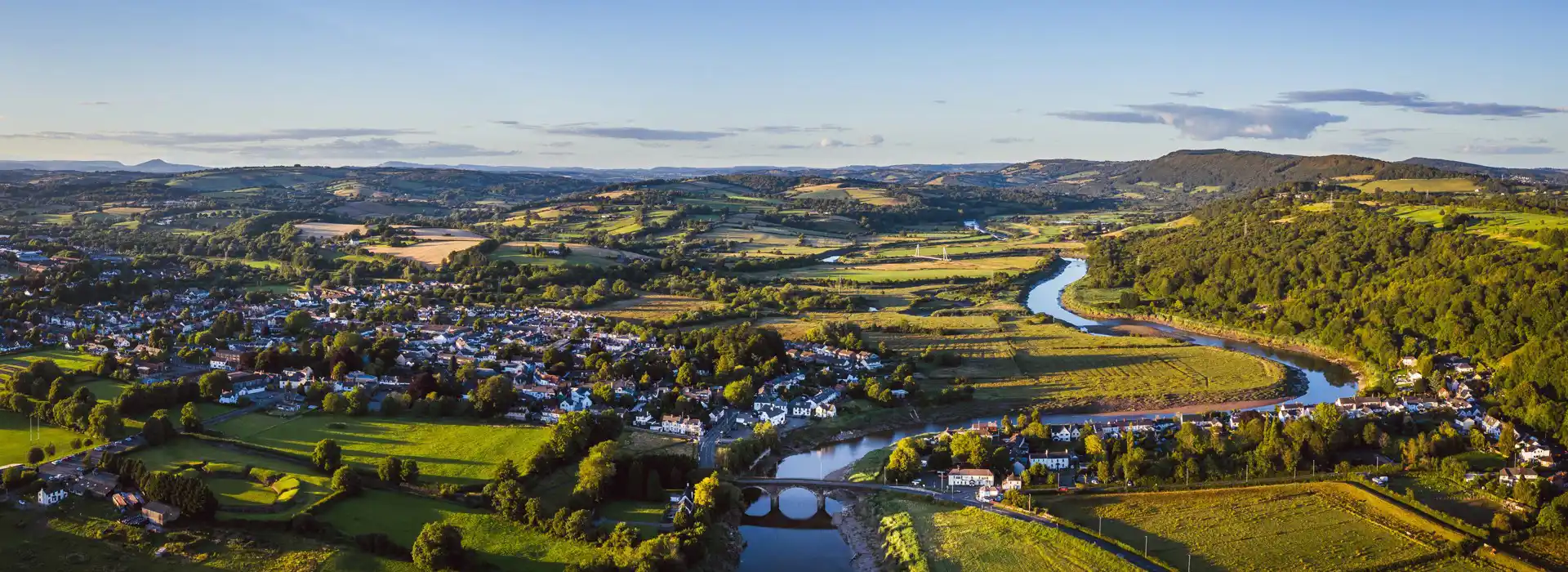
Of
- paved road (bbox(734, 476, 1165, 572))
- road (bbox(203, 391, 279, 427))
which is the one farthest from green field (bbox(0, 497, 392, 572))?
paved road (bbox(734, 476, 1165, 572))

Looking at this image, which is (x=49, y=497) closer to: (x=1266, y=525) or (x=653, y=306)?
(x=1266, y=525)

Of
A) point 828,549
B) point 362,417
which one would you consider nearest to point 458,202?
point 362,417

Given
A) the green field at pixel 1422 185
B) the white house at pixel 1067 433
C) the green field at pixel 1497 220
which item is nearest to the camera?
the white house at pixel 1067 433

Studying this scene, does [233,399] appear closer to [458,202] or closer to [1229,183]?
[458,202]

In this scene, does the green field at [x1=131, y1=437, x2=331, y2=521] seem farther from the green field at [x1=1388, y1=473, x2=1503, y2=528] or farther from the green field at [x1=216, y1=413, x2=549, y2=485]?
the green field at [x1=1388, y1=473, x2=1503, y2=528]

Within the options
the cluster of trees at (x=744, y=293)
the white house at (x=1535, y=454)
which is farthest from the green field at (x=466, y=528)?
the cluster of trees at (x=744, y=293)

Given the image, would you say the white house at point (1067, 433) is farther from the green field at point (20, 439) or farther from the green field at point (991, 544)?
the green field at point (20, 439)
